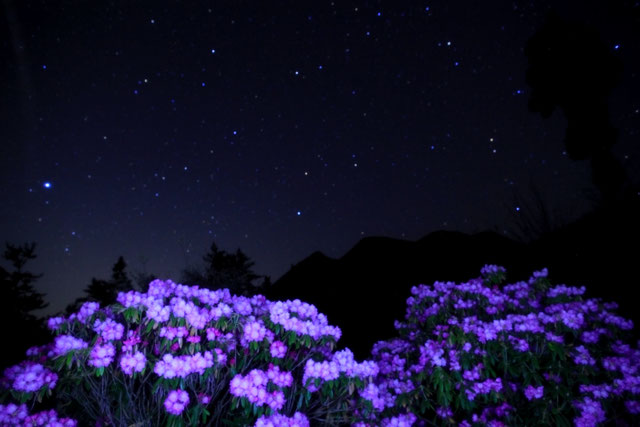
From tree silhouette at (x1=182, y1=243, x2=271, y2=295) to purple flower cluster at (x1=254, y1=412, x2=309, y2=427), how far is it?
1196 cm

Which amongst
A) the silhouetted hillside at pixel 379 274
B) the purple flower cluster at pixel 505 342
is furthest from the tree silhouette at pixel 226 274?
the purple flower cluster at pixel 505 342

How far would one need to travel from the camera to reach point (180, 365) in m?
3.19

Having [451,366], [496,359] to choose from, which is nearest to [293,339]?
[451,366]

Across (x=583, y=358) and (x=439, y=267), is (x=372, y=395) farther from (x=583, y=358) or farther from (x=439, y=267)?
(x=439, y=267)

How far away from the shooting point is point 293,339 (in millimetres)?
3621

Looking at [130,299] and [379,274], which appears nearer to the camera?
[130,299]

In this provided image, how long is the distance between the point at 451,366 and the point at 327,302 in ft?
18.2

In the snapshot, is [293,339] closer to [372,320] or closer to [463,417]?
[463,417]

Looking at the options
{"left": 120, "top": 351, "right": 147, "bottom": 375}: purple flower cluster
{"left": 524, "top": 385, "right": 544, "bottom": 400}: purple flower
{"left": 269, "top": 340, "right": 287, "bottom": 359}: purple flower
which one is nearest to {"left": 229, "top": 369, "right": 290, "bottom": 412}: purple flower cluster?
{"left": 269, "top": 340, "right": 287, "bottom": 359}: purple flower

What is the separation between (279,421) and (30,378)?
2.10 metres

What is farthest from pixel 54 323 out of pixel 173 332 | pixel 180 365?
pixel 180 365

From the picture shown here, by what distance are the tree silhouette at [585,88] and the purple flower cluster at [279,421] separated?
14.2m

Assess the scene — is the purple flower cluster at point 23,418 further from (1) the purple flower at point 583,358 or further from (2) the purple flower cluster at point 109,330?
(1) the purple flower at point 583,358

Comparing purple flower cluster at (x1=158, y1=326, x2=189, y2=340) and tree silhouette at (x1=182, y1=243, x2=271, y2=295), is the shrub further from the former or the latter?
tree silhouette at (x1=182, y1=243, x2=271, y2=295)
